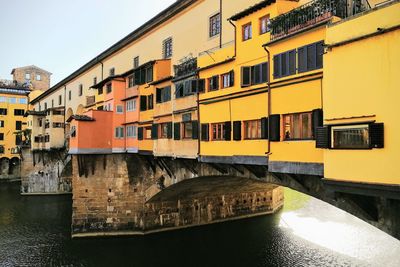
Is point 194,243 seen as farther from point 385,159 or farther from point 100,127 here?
point 385,159

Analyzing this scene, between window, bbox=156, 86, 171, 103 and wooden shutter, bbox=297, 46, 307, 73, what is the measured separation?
12.9 m

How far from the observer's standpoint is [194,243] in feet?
102

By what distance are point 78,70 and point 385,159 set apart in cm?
4827

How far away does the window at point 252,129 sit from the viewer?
17.1m

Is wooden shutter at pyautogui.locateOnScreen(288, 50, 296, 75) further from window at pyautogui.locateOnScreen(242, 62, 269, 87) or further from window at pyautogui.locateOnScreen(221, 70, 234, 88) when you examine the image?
window at pyautogui.locateOnScreen(221, 70, 234, 88)

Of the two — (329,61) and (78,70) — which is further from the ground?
(78,70)

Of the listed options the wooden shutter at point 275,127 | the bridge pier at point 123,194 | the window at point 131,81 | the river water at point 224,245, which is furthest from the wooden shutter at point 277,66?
the window at point 131,81

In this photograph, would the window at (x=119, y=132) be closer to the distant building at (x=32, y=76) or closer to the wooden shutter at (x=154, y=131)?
the wooden shutter at (x=154, y=131)

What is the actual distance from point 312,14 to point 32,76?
3734 inches

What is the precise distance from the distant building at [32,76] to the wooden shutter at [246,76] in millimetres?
86303

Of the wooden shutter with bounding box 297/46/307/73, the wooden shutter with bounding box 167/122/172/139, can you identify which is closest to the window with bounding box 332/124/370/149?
the wooden shutter with bounding box 297/46/307/73

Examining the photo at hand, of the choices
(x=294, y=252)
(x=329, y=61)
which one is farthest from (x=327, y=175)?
(x=294, y=252)

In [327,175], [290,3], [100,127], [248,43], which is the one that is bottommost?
[327,175]

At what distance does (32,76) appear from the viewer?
308 ft
